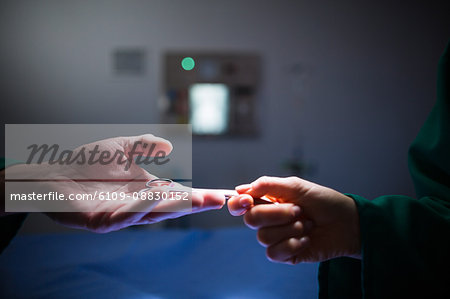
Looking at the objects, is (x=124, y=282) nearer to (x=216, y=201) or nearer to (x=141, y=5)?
(x=216, y=201)

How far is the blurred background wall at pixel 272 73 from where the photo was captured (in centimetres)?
256

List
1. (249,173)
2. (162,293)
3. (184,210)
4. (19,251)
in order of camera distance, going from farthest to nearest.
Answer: (249,173), (19,251), (162,293), (184,210)

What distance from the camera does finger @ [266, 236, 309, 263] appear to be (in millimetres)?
619

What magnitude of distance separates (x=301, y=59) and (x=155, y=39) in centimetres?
147

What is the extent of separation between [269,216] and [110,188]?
53cm

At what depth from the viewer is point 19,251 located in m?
1.15

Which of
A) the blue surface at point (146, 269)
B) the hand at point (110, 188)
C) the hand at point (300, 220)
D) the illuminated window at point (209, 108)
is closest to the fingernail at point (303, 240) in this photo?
the hand at point (300, 220)

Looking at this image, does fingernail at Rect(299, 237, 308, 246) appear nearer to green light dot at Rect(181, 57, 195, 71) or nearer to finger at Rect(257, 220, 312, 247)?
finger at Rect(257, 220, 312, 247)

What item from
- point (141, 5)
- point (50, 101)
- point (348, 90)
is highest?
point (141, 5)

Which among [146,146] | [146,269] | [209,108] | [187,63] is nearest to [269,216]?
[146,146]

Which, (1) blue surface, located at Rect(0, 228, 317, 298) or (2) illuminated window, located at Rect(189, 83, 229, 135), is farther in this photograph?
(2) illuminated window, located at Rect(189, 83, 229, 135)

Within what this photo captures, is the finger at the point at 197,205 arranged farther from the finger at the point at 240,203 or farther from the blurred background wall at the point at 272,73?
the blurred background wall at the point at 272,73

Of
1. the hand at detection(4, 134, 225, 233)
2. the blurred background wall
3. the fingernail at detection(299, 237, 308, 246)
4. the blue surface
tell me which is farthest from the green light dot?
the fingernail at detection(299, 237, 308, 246)

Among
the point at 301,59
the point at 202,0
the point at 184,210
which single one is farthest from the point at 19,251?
the point at 301,59
